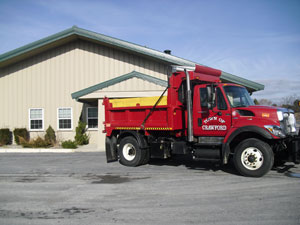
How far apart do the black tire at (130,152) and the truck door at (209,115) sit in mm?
2123

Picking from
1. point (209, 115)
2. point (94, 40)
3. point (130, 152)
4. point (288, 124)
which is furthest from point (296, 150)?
point (94, 40)

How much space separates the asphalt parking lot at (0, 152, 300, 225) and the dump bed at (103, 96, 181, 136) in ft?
4.81

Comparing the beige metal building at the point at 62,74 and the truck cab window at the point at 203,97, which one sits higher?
the beige metal building at the point at 62,74

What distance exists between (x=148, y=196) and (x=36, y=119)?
15.4 meters

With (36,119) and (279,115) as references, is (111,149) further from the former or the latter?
(36,119)

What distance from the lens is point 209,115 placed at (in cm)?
907

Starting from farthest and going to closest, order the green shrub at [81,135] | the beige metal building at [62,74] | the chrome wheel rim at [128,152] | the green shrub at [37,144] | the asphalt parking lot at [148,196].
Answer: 1. the beige metal building at [62,74]
2. the green shrub at [81,135]
3. the green shrub at [37,144]
4. the chrome wheel rim at [128,152]
5. the asphalt parking lot at [148,196]

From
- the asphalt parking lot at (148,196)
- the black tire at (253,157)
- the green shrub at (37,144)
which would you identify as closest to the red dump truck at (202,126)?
the black tire at (253,157)

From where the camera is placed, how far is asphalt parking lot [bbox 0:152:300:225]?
5016mm

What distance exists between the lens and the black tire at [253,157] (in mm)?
7746

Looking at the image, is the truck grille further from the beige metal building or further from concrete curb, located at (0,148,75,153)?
concrete curb, located at (0,148,75,153)

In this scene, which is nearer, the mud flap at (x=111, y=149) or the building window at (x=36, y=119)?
→ the mud flap at (x=111, y=149)

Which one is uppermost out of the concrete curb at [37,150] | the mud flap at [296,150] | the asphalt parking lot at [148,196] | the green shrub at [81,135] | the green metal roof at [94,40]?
the green metal roof at [94,40]

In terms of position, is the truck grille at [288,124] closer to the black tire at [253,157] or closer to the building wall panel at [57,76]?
the black tire at [253,157]
